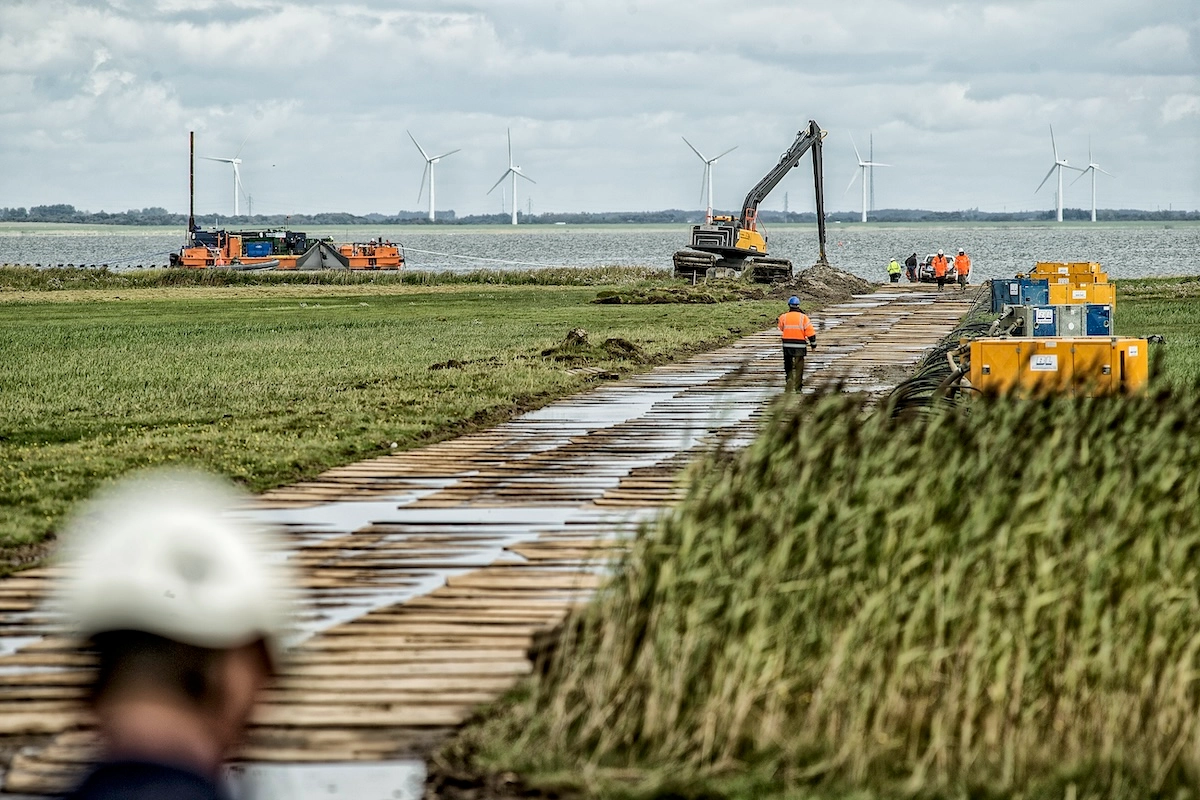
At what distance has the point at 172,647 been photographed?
3912mm

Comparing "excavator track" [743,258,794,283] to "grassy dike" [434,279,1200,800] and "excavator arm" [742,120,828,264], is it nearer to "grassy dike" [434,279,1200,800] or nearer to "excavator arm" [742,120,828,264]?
"excavator arm" [742,120,828,264]

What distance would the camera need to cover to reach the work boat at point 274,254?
98.0 metres

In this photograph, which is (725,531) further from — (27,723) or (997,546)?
(27,723)

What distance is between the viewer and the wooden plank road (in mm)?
7875

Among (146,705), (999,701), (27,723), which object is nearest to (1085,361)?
(999,701)

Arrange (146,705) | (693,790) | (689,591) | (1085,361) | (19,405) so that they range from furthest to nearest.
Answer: (19,405) → (1085,361) → (689,591) → (693,790) → (146,705)

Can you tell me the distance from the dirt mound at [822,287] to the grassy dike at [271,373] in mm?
5766

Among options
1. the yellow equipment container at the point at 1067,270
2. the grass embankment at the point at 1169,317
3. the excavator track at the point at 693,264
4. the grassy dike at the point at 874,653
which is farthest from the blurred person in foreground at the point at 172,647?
the excavator track at the point at 693,264

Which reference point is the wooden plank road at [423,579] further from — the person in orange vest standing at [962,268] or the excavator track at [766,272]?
the excavator track at [766,272]

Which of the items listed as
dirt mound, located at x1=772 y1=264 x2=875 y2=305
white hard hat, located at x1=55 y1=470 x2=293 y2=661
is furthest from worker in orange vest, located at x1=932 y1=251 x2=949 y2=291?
white hard hat, located at x1=55 y1=470 x2=293 y2=661

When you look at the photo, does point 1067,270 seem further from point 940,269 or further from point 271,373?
point 271,373

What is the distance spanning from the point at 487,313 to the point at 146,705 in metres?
47.0

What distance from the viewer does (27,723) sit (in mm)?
7898

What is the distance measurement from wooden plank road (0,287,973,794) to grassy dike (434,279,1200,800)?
0.56 m
